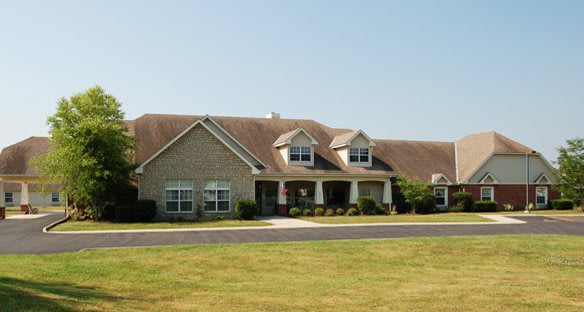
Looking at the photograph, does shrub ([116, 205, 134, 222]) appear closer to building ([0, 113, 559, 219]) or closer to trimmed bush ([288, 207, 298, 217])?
building ([0, 113, 559, 219])

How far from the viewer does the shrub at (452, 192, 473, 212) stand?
146 feet

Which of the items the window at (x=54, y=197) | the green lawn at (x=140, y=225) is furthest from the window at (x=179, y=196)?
the window at (x=54, y=197)

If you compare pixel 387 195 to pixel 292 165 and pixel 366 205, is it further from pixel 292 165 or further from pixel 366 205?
pixel 292 165

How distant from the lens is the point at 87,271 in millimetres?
15539

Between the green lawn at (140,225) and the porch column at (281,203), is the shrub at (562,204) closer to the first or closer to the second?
the porch column at (281,203)

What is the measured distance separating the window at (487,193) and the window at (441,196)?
3.09m

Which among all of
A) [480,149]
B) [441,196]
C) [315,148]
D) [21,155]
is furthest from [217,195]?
[480,149]

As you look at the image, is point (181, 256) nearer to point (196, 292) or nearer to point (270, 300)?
point (196, 292)

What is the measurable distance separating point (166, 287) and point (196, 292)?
1.05 m

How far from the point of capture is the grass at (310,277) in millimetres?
11266

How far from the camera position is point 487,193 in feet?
152

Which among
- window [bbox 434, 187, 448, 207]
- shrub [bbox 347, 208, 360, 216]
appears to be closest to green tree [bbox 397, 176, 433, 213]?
window [bbox 434, 187, 448, 207]

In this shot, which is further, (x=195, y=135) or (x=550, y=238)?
(x=195, y=135)

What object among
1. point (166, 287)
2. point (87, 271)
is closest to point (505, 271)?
point (166, 287)
